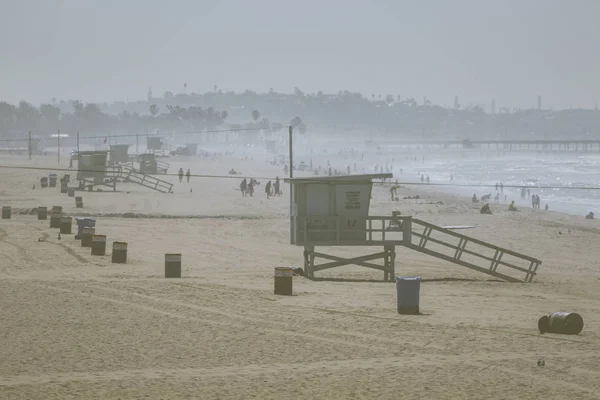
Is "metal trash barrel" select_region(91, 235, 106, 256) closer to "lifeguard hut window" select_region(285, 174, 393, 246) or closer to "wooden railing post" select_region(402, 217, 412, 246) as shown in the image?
"lifeguard hut window" select_region(285, 174, 393, 246)

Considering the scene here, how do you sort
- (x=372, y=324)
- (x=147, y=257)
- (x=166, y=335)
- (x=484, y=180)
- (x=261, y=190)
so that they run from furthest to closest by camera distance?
1. (x=484, y=180)
2. (x=261, y=190)
3. (x=147, y=257)
4. (x=372, y=324)
5. (x=166, y=335)

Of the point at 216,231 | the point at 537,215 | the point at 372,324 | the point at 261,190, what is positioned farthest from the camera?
the point at 261,190

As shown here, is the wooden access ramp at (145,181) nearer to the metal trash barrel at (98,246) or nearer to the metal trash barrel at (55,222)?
the metal trash barrel at (55,222)

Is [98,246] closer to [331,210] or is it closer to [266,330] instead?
[331,210]

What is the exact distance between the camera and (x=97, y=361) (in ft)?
48.5

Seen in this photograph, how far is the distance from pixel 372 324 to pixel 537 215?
51.3 m

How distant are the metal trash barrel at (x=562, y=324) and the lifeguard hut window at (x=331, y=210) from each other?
32.8ft

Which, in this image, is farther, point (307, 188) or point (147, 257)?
point (147, 257)

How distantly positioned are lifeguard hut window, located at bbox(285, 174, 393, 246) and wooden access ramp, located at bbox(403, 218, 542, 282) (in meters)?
1.39

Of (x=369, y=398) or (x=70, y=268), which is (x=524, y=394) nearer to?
(x=369, y=398)

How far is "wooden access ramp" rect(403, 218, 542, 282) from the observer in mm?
28172

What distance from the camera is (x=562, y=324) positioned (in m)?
17.5

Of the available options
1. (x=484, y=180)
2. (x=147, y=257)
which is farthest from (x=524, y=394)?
(x=484, y=180)

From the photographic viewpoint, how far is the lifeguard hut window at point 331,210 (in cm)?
2717
